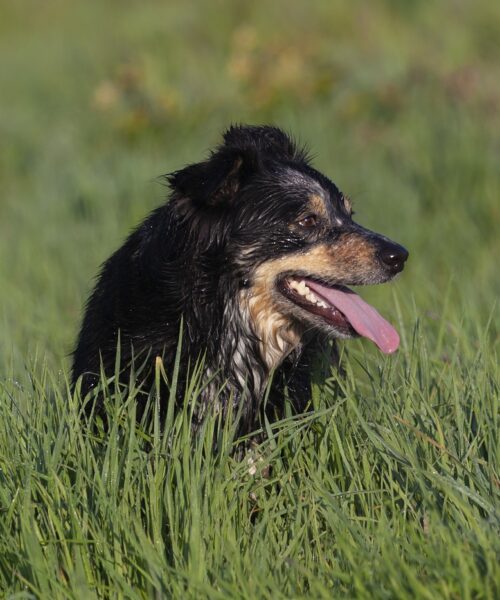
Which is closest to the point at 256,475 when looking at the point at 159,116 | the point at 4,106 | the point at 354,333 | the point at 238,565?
the point at 238,565

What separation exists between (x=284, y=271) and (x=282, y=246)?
9 cm

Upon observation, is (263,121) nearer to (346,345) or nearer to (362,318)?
(346,345)

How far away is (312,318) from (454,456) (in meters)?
0.80

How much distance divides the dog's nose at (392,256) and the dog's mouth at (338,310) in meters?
0.17

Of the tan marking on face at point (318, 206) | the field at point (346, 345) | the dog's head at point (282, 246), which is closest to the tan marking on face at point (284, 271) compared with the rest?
the dog's head at point (282, 246)

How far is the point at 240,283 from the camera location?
11.2 feet

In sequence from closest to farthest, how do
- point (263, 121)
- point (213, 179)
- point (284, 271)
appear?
point (213, 179)
point (284, 271)
point (263, 121)

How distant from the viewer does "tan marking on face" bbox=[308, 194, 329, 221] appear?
3.56 meters

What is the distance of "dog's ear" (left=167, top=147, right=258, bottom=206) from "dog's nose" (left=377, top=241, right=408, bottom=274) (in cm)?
53

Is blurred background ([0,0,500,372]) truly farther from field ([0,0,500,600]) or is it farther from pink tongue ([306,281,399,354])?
pink tongue ([306,281,399,354])

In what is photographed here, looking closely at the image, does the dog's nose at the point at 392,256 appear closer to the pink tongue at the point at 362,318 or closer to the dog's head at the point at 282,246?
the dog's head at the point at 282,246

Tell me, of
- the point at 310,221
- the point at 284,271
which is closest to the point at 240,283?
the point at 284,271

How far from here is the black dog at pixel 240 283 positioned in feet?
11.1

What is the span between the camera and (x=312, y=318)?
11.4ft
